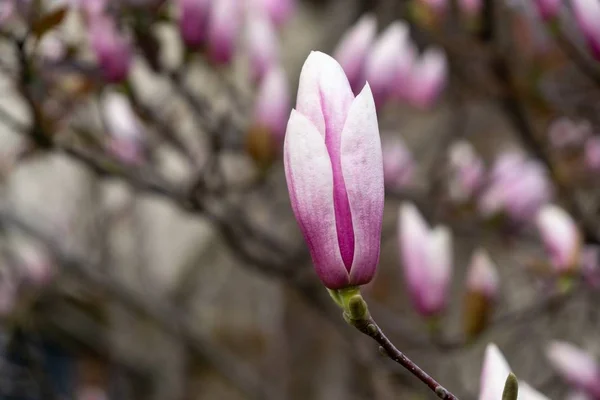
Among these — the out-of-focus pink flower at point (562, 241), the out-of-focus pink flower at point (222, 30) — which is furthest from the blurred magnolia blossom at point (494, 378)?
the out-of-focus pink flower at point (222, 30)

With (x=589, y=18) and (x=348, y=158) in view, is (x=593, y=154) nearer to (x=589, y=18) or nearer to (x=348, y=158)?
(x=589, y=18)

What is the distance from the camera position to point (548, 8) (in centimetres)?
85

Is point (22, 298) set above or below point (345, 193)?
below

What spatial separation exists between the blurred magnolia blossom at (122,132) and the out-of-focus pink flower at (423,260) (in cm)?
64

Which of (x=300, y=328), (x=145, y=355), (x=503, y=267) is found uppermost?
(x=503, y=267)

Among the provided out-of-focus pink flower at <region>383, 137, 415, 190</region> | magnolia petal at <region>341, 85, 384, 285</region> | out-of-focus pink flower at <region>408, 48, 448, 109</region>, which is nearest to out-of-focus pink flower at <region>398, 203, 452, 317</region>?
magnolia petal at <region>341, 85, 384, 285</region>

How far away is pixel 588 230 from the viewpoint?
112 cm

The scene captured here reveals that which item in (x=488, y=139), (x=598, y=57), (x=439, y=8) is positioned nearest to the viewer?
(x=598, y=57)

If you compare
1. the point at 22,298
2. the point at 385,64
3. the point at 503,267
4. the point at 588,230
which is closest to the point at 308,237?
the point at 385,64

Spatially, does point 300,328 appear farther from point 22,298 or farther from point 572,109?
point 572,109

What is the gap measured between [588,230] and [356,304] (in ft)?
2.57

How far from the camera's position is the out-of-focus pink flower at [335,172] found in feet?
1.43

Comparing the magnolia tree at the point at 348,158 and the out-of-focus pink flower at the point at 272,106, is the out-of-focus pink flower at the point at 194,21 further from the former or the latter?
the out-of-focus pink flower at the point at 272,106

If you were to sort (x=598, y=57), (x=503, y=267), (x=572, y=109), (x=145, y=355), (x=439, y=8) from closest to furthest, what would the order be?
(x=598, y=57) → (x=439, y=8) → (x=572, y=109) → (x=503, y=267) → (x=145, y=355)
